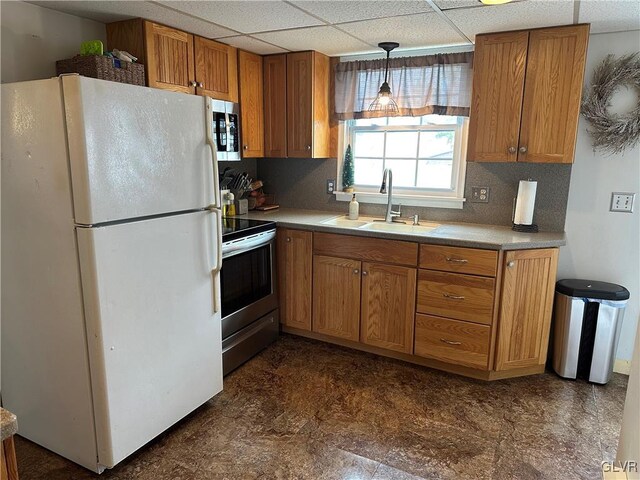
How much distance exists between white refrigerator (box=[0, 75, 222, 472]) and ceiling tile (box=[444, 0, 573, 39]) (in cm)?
142

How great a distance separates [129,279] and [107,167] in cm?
47

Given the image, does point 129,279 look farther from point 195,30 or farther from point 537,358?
point 537,358

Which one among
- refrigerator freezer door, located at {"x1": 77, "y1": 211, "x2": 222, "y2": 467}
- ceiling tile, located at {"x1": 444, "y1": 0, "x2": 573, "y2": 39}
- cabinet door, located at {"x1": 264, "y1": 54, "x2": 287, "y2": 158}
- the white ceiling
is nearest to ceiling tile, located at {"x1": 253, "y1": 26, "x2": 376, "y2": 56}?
the white ceiling

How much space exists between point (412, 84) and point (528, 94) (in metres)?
0.83

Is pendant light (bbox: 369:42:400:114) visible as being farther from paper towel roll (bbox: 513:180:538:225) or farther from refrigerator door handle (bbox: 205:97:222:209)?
refrigerator door handle (bbox: 205:97:222:209)

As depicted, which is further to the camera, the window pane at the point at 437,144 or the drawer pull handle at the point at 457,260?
the window pane at the point at 437,144

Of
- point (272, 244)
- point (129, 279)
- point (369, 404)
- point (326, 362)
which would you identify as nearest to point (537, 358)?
point (369, 404)

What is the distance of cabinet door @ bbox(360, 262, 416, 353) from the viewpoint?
280 cm

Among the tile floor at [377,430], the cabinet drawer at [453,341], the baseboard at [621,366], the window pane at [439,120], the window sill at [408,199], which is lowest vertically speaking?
the tile floor at [377,430]

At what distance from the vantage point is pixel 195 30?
8.64ft

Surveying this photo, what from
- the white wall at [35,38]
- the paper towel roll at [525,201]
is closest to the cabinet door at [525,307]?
the paper towel roll at [525,201]

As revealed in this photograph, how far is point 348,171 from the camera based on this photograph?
352 cm

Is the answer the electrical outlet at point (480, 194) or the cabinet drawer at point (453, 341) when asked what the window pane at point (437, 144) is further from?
the cabinet drawer at point (453, 341)

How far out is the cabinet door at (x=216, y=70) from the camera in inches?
110
